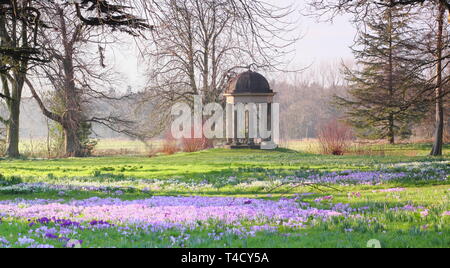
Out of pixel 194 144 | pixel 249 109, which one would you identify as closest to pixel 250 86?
Result: pixel 249 109

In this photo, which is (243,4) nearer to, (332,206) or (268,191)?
(332,206)

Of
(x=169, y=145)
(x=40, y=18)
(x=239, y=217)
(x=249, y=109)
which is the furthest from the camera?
(x=169, y=145)

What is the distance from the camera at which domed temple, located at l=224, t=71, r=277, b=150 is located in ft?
128

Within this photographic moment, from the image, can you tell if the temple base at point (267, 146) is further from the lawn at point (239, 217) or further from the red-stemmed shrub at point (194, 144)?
the lawn at point (239, 217)

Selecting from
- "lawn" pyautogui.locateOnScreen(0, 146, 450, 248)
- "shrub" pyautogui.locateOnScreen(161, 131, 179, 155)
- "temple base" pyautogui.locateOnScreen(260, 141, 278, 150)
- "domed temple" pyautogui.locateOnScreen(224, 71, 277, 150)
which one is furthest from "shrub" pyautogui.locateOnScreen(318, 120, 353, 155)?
"lawn" pyautogui.locateOnScreen(0, 146, 450, 248)

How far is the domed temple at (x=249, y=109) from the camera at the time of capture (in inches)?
1534

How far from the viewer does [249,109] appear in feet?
131

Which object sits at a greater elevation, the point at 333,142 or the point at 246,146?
the point at 333,142

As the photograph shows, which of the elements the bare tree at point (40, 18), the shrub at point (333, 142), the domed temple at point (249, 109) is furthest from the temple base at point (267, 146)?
the bare tree at point (40, 18)

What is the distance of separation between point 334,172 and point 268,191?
455cm

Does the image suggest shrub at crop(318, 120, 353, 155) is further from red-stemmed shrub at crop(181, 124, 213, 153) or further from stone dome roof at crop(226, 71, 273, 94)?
red-stemmed shrub at crop(181, 124, 213, 153)

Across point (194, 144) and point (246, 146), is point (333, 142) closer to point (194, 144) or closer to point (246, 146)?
point (246, 146)
